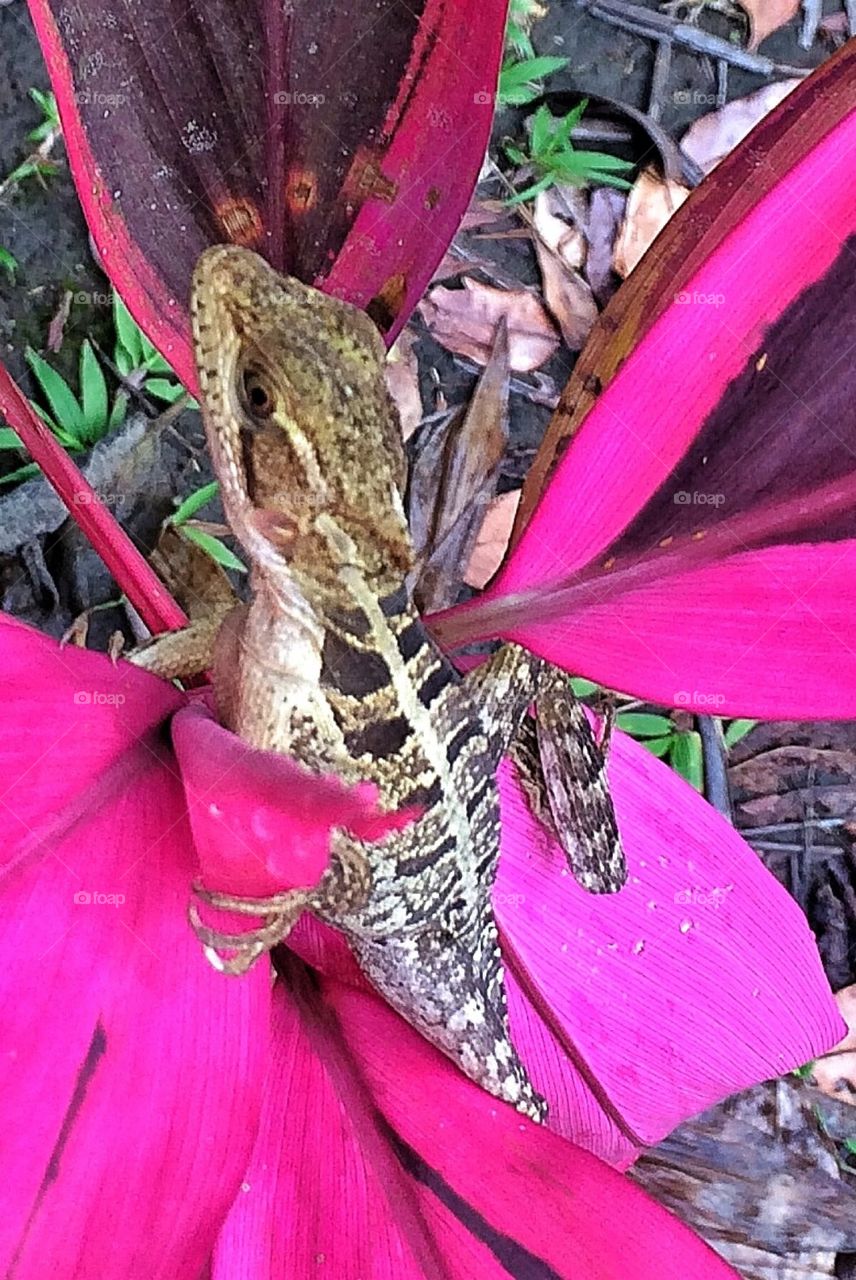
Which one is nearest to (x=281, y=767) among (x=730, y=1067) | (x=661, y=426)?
(x=661, y=426)

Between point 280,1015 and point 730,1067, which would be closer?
point 280,1015

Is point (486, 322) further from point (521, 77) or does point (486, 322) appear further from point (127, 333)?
point (127, 333)

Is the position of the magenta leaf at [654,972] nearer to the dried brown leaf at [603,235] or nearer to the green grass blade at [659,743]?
the green grass blade at [659,743]

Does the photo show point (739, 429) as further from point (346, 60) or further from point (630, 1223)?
point (630, 1223)

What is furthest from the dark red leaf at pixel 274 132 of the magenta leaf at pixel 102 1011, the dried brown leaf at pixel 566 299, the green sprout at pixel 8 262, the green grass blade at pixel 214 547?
the dried brown leaf at pixel 566 299

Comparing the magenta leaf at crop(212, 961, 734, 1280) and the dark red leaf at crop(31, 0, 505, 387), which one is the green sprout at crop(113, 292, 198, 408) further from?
the magenta leaf at crop(212, 961, 734, 1280)

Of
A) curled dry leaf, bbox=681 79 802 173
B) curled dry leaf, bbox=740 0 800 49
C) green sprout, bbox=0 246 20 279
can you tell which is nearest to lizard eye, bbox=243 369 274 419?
green sprout, bbox=0 246 20 279

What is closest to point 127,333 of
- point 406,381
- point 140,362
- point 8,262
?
point 140,362
